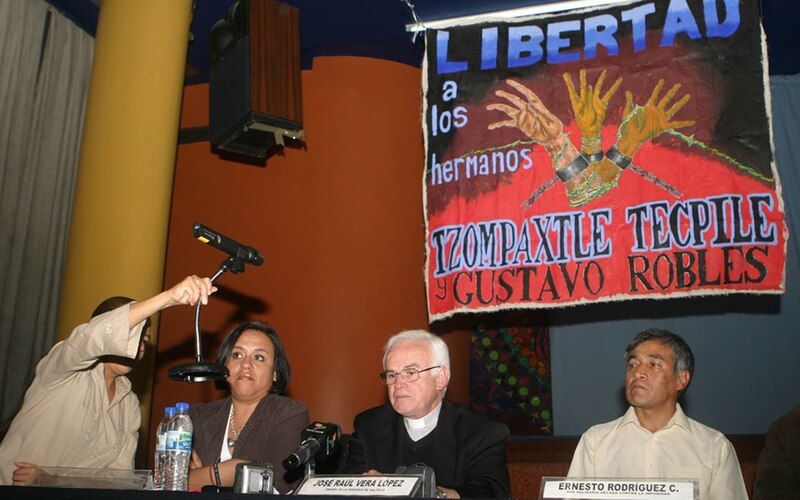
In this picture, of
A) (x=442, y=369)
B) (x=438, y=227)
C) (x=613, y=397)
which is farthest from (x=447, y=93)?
(x=613, y=397)

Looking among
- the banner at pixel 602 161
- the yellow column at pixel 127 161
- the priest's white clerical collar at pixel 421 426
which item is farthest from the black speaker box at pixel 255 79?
the priest's white clerical collar at pixel 421 426

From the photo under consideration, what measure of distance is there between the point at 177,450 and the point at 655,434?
6.02ft

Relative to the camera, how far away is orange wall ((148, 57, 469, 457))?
440 centimetres

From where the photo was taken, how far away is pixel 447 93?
3939mm

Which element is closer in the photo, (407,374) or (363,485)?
(363,485)

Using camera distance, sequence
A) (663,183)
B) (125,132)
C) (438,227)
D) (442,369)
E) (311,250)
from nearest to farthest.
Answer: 1. (442,369)
2. (663,183)
3. (438,227)
4. (125,132)
5. (311,250)

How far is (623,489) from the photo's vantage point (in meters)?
1.80

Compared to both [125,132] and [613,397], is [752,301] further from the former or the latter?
[125,132]

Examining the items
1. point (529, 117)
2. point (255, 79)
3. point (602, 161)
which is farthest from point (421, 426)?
point (255, 79)

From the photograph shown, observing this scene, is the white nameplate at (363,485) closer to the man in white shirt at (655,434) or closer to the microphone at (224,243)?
the microphone at (224,243)

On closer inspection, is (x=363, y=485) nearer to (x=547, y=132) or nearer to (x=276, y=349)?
(x=276, y=349)

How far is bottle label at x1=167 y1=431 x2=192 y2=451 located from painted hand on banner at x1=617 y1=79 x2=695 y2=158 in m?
2.31

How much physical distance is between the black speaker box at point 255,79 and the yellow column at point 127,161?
24 cm

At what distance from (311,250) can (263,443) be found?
176cm
